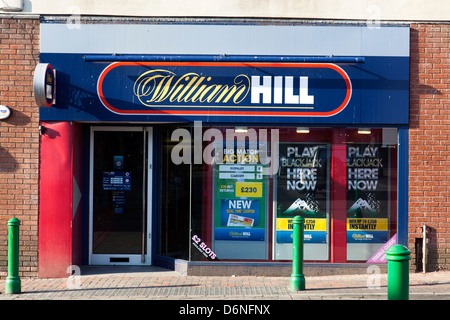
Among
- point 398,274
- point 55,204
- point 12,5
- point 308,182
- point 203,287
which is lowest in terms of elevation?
point 203,287

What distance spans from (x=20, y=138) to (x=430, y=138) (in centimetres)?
690

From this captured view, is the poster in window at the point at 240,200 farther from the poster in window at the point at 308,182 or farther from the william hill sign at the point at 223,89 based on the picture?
the william hill sign at the point at 223,89

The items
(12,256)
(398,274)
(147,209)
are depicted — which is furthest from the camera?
(147,209)

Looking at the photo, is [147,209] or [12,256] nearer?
[12,256]

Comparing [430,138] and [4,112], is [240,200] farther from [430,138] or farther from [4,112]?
[4,112]

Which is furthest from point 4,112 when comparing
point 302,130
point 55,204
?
point 302,130

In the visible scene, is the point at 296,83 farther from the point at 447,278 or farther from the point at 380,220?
the point at 447,278

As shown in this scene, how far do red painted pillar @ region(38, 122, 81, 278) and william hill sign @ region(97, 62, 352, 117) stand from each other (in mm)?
1079

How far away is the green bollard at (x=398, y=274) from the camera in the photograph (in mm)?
4973

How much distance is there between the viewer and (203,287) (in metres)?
8.37

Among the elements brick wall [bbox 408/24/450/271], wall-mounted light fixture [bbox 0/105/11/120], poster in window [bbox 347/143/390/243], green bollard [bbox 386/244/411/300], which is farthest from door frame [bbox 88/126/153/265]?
green bollard [bbox 386/244/411/300]

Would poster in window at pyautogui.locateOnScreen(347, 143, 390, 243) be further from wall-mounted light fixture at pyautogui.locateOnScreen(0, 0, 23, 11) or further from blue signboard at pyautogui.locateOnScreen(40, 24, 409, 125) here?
wall-mounted light fixture at pyautogui.locateOnScreen(0, 0, 23, 11)

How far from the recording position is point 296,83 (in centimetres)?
912

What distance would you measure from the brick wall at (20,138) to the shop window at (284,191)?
251cm
